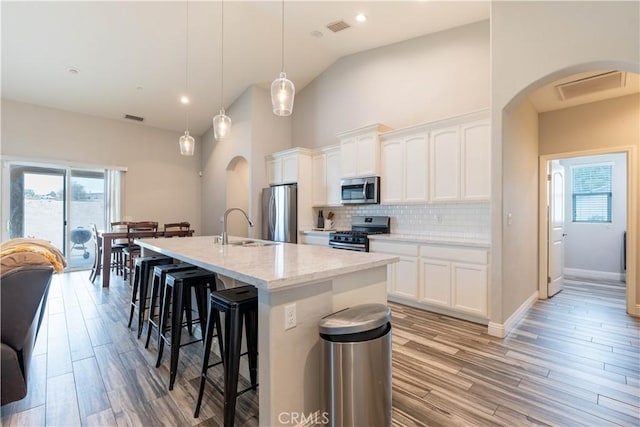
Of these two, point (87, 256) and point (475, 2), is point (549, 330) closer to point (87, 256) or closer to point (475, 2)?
point (475, 2)

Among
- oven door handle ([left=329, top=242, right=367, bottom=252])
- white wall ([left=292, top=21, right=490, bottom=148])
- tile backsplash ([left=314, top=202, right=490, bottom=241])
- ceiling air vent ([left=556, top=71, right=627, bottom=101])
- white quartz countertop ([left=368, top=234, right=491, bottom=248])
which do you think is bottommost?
oven door handle ([left=329, top=242, right=367, bottom=252])

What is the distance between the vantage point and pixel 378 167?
4.32 m

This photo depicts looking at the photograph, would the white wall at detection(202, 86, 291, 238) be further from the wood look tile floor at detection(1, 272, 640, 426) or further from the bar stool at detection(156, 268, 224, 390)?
the bar stool at detection(156, 268, 224, 390)

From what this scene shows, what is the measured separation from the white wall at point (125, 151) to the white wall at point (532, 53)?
668cm

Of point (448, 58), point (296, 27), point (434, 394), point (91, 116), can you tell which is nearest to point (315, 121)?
point (296, 27)

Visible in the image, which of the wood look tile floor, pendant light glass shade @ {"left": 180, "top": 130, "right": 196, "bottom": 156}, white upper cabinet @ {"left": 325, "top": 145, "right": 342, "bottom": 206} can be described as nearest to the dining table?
the wood look tile floor

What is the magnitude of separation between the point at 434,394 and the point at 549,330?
1.94 metres

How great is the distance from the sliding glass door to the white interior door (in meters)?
8.22

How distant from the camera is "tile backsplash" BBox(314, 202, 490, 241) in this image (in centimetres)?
368

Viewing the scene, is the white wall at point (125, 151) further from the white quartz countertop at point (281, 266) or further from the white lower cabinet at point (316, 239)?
the white quartz countertop at point (281, 266)

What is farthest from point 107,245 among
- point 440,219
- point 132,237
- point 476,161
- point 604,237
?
point 604,237

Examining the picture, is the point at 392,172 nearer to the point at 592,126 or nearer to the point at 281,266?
the point at 592,126

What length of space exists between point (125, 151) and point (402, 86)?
5.79m

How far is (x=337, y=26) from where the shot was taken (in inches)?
166
